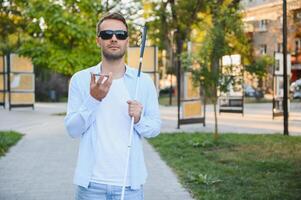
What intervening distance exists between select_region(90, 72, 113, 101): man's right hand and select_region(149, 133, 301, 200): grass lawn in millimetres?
4360

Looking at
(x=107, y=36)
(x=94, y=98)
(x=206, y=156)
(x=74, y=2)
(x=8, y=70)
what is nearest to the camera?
(x=94, y=98)

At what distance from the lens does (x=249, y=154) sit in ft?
35.6

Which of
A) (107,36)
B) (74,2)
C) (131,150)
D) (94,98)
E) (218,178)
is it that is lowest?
(218,178)

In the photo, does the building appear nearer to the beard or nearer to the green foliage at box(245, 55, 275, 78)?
the green foliage at box(245, 55, 275, 78)

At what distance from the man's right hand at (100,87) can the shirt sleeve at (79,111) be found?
0.04 meters

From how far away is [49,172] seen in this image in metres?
8.84

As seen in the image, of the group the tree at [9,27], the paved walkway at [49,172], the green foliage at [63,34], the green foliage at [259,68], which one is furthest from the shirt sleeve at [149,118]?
the tree at [9,27]

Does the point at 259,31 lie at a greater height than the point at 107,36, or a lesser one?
greater

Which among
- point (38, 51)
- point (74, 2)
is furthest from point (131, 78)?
point (38, 51)

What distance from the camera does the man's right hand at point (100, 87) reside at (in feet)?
8.97

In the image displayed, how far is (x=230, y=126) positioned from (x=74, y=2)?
24.7 feet

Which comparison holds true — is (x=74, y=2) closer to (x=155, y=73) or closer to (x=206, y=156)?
(x=155, y=73)

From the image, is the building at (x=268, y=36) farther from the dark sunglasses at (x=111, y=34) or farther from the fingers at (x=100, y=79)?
the fingers at (x=100, y=79)

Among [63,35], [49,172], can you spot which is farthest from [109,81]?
[63,35]
